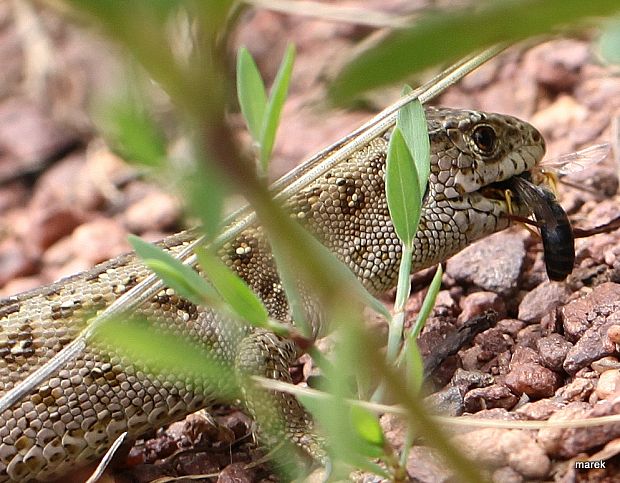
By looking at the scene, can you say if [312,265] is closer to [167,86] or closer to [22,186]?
[167,86]

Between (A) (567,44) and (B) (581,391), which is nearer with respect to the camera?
(B) (581,391)

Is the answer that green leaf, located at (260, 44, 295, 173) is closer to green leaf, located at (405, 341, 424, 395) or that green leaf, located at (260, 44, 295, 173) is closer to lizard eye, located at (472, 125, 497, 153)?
green leaf, located at (405, 341, 424, 395)

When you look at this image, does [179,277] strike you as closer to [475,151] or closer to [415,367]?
[415,367]

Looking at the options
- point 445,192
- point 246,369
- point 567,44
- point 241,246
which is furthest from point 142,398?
point 567,44

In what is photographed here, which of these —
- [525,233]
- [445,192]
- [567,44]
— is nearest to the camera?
[445,192]

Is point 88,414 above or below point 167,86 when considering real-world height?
below

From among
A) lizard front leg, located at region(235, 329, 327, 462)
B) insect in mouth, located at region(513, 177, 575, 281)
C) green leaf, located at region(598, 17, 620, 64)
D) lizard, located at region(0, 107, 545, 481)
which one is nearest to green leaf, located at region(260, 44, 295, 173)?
green leaf, located at region(598, 17, 620, 64)
